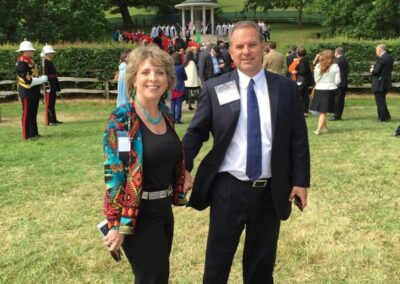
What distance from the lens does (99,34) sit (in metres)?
33.2

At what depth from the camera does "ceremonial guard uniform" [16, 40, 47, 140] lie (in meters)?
9.93

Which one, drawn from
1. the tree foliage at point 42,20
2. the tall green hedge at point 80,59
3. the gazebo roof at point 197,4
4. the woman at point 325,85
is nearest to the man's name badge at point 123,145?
the woman at point 325,85

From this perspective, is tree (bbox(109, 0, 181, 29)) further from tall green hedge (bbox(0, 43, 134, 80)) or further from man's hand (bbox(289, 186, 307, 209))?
man's hand (bbox(289, 186, 307, 209))

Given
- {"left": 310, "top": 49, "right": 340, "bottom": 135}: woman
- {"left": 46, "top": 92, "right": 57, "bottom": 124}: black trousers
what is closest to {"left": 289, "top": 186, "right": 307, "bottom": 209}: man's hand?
{"left": 310, "top": 49, "right": 340, "bottom": 135}: woman

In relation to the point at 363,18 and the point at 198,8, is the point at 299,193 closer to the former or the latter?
the point at 363,18

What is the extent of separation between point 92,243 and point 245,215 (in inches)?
89.9

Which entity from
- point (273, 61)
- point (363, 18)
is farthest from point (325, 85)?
point (363, 18)

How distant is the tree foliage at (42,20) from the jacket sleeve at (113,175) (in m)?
28.2

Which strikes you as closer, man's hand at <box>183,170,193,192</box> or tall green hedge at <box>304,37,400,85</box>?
man's hand at <box>183,170,193,192</box>

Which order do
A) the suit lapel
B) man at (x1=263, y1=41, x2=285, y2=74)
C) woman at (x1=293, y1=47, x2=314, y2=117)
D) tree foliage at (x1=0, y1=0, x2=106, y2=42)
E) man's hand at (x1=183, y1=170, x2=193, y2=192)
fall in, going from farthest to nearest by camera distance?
tree foliage at (x1=0, y1=0, x2=106, y2=42) → woman at (x1=293, y1=47, x2=314, y2=117) → man at (x1=263, y1=41, x2=285, y2=74) → man's hand at (x1=183, y1=170, x2=193, y2=192) → the suit lapel

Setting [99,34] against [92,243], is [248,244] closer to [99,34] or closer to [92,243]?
[92,243]

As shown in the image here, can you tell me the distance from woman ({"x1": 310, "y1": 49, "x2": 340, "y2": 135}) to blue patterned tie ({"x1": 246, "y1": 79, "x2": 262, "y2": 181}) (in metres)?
7.48

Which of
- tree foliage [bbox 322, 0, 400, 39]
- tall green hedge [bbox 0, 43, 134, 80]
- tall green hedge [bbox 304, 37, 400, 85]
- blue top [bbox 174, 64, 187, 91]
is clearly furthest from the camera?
tree foliage [bbox 322, 0, 400, 39]

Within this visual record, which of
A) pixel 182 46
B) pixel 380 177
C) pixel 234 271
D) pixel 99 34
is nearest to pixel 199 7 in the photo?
pixel 99 34
